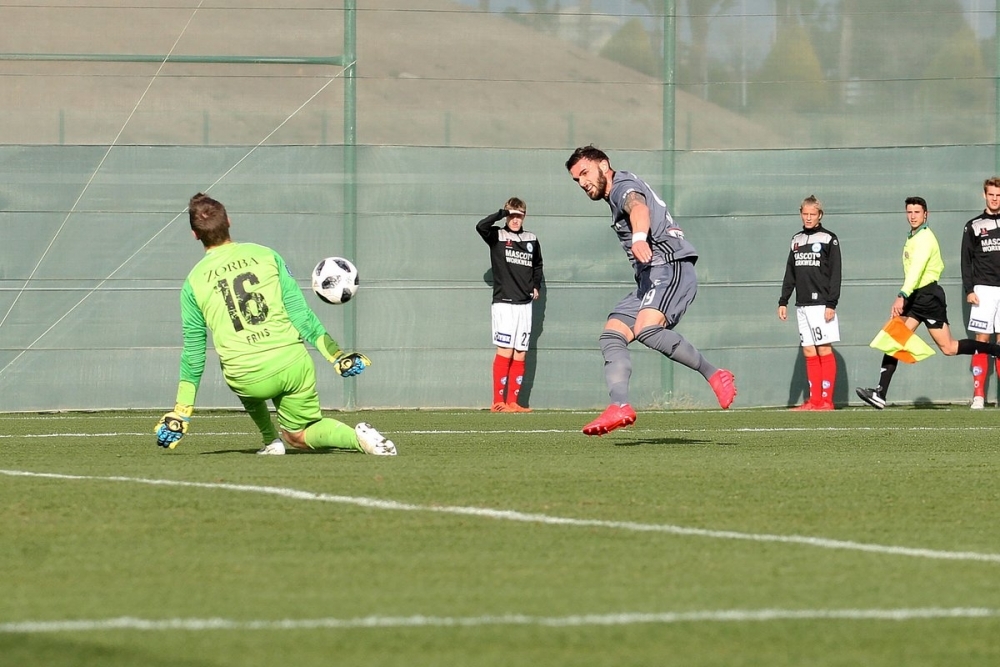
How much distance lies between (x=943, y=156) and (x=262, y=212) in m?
6.87

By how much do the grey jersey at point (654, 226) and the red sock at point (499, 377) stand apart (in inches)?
230

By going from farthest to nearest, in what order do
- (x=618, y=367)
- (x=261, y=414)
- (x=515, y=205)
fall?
(x=515, y=205) < (x=618, y=367) < (x=261, y=414)

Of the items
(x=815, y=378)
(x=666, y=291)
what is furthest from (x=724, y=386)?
(x=815, y=378)

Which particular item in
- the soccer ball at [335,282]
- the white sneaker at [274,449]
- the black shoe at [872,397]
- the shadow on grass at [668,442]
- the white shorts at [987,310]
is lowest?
the black shoe at [872,397]

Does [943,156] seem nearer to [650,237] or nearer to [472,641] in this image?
[650,237]

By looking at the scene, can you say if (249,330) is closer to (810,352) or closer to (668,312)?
(668,312)

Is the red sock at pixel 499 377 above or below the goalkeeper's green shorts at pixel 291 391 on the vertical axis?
below

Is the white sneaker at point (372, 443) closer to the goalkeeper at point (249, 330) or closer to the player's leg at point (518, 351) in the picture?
the goalkeeper at point (249, 330)

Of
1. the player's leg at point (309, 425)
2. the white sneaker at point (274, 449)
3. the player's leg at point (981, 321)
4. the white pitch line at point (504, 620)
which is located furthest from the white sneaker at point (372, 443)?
the player's leg at point (981, 321)

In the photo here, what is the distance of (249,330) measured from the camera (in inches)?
331

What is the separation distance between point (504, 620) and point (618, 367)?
5371 millimetres

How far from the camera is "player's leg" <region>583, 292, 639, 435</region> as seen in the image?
8805 mm

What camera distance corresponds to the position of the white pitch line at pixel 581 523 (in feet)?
16.7

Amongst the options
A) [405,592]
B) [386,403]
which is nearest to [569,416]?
[386,403]
